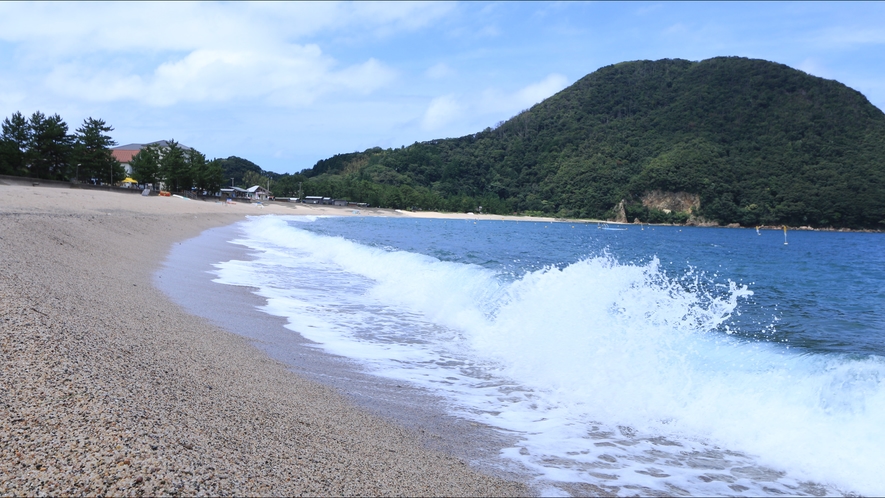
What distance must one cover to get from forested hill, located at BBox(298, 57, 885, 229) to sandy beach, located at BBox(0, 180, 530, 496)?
89.0 meters

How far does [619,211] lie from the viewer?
11344 centimetres

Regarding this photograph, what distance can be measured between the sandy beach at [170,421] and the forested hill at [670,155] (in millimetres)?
88961

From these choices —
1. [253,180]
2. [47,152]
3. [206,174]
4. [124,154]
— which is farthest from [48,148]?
[253,180]

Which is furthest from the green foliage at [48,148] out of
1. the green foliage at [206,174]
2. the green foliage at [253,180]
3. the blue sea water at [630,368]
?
the green foliage at [253,180]

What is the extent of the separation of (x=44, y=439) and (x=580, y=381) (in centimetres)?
467

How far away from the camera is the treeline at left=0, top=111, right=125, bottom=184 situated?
4681 centimetres

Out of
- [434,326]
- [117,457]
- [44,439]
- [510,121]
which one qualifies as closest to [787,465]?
[117,457]

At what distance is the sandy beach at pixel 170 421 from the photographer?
9.21ft

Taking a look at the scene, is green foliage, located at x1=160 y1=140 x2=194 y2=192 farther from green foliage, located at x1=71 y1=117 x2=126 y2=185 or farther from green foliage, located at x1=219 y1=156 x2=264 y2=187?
green foliage, located at x1=219 y1=156 x2=264 y2=187

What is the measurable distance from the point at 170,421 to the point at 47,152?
5837cm

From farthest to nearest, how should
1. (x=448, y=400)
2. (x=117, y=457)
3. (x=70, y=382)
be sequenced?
A: (x=448, y=400), (x=70, y=382), (x=117, y=457)

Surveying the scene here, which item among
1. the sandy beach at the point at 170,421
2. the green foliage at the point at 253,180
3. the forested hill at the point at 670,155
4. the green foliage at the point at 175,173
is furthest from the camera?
the green foliage at the point at 253,180

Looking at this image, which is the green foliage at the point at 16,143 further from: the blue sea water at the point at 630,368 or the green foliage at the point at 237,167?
the green foliage at the point at 237,167

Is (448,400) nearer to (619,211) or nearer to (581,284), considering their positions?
(581,284)
